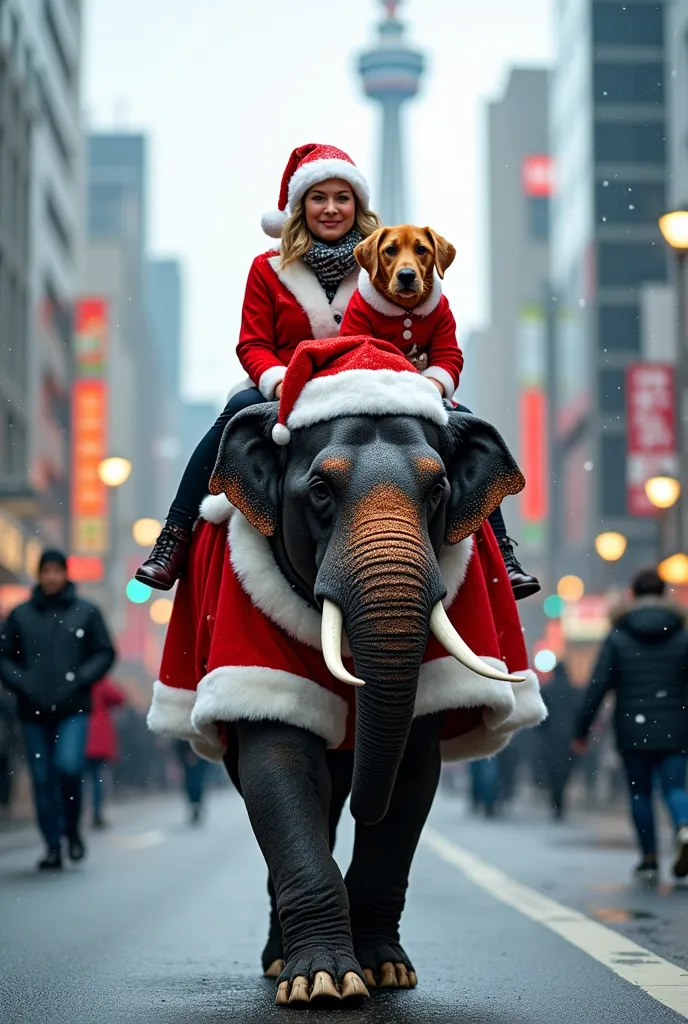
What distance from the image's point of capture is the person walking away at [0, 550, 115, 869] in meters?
12.4

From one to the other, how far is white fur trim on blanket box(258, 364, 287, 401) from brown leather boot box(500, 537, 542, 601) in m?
0.96

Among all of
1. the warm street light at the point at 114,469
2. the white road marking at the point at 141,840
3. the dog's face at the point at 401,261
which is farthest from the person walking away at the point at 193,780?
the dog's face at the point at 401,261

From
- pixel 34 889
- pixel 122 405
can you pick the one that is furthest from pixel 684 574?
pixel 122 405

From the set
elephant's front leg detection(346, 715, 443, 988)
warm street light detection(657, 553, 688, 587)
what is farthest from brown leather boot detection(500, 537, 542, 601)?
warm street light detection(657, 553, 688, 587)

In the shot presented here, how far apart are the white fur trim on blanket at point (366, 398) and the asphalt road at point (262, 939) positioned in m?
1.65

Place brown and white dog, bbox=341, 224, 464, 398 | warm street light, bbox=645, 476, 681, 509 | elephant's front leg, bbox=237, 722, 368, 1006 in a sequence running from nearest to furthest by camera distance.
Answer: elephant's front leg, bbox=237, 722, 368, 1006, brown and white dog, bbox=341, 224, 464, 398, warm street light, bbox=645, 476, 681, 509

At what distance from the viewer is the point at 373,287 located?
6.31 meters

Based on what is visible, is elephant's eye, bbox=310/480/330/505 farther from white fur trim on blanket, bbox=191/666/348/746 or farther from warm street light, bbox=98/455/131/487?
warm street light, bbox=98/455/131/487

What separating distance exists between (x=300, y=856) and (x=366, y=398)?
130 cm

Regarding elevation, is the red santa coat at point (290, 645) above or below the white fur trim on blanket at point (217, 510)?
below

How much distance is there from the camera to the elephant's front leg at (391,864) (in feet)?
20.1

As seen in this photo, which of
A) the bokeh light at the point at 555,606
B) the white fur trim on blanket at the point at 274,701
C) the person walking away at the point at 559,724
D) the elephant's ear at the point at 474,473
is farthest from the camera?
the bokeh light at the point at 555,606

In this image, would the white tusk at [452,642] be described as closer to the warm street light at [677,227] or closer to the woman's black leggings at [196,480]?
the woman's black leggings at [196,480]

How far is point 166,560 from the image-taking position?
659 cm
